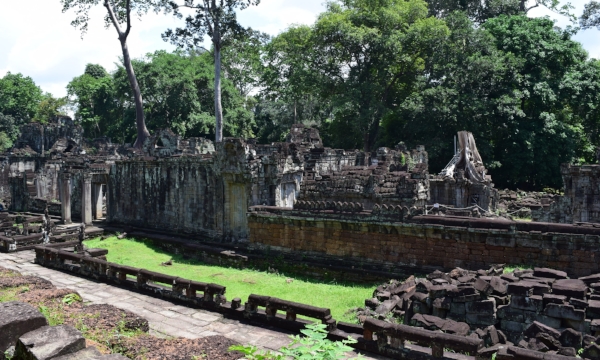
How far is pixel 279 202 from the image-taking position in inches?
701

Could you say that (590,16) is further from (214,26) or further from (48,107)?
(48,107)

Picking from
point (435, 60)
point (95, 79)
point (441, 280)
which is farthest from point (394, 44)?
point (95, 79)

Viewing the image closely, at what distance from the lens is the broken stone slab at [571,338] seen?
24.5 ft

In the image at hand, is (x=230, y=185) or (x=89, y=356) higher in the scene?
(x=230, y=185)

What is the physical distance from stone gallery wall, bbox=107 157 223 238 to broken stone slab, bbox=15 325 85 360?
13216 mm

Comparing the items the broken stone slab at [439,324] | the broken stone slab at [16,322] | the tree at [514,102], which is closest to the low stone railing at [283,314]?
the broken stone slab at [439,324]

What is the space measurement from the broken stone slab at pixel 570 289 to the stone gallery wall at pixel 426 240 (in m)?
3.05

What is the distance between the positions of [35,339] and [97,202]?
21099 mm

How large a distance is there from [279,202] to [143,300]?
7.87 meters

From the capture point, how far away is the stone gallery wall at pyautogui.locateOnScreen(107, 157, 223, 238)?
61.9ft

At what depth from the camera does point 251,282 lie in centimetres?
1421

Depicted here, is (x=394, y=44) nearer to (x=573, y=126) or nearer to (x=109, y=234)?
(x=573, y=126)

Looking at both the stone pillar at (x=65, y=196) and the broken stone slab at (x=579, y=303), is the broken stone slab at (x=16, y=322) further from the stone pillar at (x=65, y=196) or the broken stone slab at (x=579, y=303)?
the stone pillar at (x=65, y=196)

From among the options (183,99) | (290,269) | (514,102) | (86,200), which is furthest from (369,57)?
(290,269)
